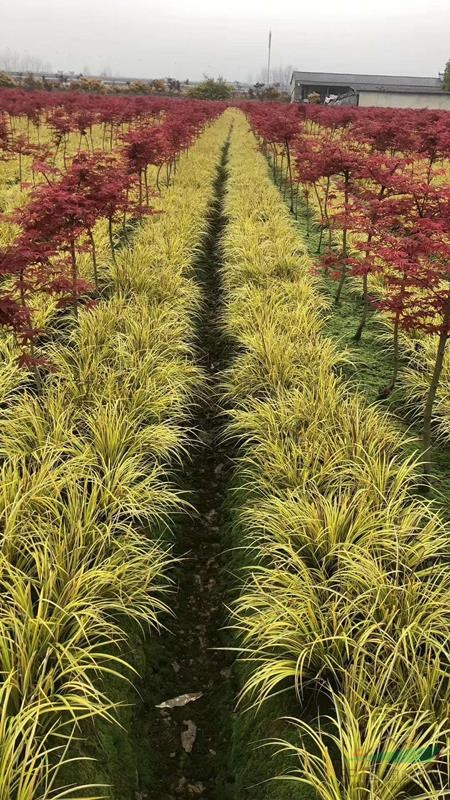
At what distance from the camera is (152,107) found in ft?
80.0

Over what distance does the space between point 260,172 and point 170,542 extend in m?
14.2

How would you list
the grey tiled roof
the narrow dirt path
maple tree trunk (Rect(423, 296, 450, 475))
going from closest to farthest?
1. the narrow dirt path
2. maple tree trunk (Rect(423, 296, 450, 475))
3. the grey tiled roof

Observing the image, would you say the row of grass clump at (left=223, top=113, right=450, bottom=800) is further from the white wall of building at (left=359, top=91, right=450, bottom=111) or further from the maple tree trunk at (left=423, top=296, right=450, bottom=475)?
the white wall of building at (left=359, top=91, right=450, bottom=111)

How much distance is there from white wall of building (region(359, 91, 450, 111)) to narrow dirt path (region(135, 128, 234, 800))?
50349 mm

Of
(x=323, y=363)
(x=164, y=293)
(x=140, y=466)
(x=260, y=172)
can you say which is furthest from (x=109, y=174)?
(x=260, y=172)

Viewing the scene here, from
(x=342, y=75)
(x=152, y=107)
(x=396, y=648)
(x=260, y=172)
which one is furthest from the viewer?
(x=342, y=75)

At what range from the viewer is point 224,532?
4.05m

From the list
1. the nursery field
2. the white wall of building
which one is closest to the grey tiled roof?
the white wall of building

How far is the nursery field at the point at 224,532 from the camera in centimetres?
236

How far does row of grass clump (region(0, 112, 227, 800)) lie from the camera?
91.8 inches

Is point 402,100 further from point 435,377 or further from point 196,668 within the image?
point 196,668

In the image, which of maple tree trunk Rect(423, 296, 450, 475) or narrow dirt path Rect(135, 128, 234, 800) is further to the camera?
maple tree trunk Rect(423, 296, 450, 475)

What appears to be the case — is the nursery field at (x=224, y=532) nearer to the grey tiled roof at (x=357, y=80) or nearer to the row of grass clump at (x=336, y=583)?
the row of grass clump at (x=336, y=583)

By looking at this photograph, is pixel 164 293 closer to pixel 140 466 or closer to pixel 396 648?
pixel 140 466
